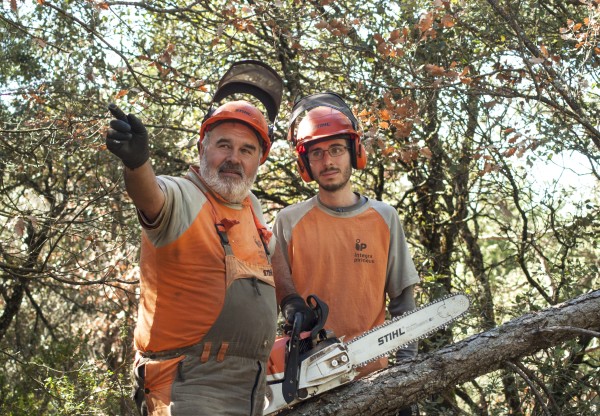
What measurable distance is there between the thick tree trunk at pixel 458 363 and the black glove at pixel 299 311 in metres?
0.30

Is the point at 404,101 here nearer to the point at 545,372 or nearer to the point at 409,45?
the point at 409,45

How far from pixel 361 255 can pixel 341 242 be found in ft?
0.40

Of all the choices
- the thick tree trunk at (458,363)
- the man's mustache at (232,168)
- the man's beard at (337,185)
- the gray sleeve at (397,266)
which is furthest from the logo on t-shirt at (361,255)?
the man's mustache at (232,168)

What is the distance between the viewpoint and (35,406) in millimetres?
5977

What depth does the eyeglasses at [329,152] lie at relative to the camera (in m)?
3.56

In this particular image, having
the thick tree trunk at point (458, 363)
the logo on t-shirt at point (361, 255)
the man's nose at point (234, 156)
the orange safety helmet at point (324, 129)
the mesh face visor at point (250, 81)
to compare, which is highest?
the mesh face visor at point (250, 81)

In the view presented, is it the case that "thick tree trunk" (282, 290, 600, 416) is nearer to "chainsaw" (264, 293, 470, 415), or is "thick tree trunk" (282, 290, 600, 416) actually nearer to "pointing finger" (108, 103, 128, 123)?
"chainsaw" (264, 293, 470, 415)

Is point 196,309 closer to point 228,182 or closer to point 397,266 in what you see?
point 228,182

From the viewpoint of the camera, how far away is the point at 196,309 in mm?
2395

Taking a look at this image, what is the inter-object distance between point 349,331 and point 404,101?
7.36 ft

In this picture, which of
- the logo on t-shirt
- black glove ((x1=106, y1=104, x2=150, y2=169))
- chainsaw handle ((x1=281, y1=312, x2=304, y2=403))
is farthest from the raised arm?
the logo on t-shirt

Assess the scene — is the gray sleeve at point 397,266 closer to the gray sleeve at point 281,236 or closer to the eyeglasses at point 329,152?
the eyeglasses at point 329,152

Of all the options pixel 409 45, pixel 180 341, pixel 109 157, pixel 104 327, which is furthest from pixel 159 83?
pixel 180 341

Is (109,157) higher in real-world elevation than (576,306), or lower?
higher
